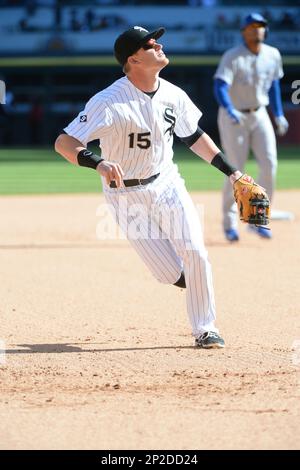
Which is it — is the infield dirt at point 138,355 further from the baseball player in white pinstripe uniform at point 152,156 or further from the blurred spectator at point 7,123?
the blurred spectator at point 7,123

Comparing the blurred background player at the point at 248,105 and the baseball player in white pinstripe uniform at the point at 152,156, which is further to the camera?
the blurred background player at the point at 248,105

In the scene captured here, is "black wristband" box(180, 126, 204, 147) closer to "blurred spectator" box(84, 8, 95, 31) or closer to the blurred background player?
the blurred background player

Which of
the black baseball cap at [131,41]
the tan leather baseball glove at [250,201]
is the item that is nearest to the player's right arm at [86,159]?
the black baseball cap at [131,41]

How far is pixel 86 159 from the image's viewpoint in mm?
5801

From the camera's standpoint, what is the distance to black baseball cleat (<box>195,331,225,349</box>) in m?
6.13

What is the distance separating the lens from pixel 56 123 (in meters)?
37.0

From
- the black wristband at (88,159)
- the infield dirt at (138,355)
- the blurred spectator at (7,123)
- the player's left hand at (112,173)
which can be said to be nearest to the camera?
the infield dirt at (138,355)

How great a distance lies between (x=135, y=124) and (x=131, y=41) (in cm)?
50

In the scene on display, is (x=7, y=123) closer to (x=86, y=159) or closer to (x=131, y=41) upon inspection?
(x=131, y=41)

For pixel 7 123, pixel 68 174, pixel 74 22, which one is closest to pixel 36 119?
pixel 7 123

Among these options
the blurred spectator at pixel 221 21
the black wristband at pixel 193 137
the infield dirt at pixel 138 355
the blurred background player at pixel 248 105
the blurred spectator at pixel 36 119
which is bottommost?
the infield dirt at pixel 138 355

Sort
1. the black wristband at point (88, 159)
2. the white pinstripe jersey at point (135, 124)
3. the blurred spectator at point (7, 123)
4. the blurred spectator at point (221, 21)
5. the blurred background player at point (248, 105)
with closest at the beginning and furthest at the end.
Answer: the black wristband at point (88, 159)
the white pinstripe jersey at point (135, 124)
the blurred background player at point (248, 105)
the blurred spectator at point (221, 21)
the blurred spectator at point (7, 123)

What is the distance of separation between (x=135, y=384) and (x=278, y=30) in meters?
32.2

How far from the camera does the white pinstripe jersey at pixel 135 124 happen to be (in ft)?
19.6
